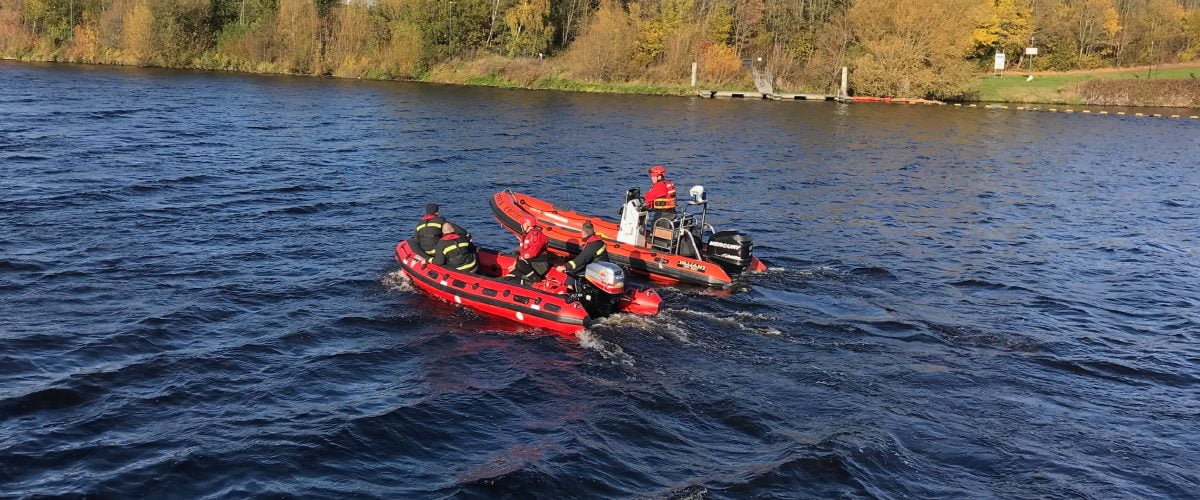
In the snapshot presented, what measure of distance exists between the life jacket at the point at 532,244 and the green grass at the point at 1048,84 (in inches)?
2292

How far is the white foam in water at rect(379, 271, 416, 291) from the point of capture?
18266 mm

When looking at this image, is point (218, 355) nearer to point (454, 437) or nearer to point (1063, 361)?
point (454, 437)

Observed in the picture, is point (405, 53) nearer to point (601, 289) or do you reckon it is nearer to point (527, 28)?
point (527, 28)

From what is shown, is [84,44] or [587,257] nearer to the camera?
[587,257]

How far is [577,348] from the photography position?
15273mm

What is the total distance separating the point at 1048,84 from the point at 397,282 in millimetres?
65923

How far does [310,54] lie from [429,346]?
63162 millimetres

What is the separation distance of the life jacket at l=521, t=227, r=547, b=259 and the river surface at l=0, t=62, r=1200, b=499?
4.84 ft

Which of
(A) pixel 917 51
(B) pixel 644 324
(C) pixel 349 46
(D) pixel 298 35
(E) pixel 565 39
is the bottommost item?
(B) pixel 644 324

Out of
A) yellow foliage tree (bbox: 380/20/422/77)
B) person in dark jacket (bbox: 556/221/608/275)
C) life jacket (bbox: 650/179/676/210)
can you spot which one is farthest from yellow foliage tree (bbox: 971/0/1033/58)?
person in dark jacket (bbox: 556/221/608/275)

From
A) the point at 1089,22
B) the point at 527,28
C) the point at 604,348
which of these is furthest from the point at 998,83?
the point at 604,348

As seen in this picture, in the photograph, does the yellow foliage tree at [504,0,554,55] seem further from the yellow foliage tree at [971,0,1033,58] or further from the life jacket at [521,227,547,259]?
the life jacket at [521,227,547,259]

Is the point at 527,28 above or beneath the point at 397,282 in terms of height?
above

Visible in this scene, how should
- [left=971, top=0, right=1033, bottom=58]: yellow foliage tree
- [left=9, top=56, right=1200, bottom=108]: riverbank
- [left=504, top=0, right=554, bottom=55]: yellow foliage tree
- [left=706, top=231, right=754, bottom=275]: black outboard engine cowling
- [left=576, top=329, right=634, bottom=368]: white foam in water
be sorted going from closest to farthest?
[left=576, top=329, right=634, bottom=368]: white foam in water < [left=706, top=231, right=754, bottom=275]: black outboard engine cowling < [left=9, top=56, right=1200, bottom=108]: riverbank < [left=504, top=0, right=554, bottom=55]: yellow foliage tree < [left=971, top=0, right=1033, bottom=58]: yellow foliage tree
